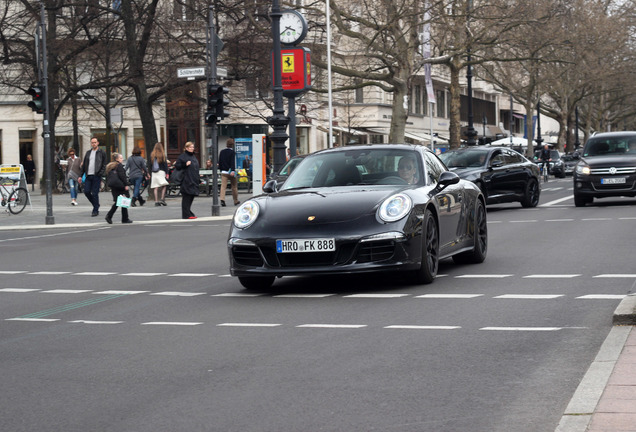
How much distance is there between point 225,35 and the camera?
39.2 metres

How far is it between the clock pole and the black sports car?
15885mm

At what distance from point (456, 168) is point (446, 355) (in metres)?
19.2

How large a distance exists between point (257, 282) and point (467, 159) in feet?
52.8

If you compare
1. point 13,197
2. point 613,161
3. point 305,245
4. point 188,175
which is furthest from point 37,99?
point 305,245

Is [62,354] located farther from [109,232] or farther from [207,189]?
[207,189]

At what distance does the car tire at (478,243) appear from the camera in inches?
518

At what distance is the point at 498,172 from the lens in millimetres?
26344

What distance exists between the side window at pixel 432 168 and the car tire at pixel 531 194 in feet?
47.8

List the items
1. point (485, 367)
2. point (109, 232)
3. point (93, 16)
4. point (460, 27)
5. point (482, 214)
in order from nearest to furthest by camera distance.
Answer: point (485, 367)
point (482, 214)
point (109, 232)
point (93, 16)
point (460, 27)

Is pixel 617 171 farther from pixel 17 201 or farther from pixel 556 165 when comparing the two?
pixel 556 165

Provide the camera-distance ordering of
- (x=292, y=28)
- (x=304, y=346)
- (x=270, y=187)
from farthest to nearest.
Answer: (x=292, y=28), (x=270, y=187), (x=304, y=346)

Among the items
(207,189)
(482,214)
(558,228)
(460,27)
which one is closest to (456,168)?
(558,228)

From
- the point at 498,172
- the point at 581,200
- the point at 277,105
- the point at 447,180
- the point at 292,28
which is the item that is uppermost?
the point at 292,28

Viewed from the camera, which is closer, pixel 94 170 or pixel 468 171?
pixel 468 171
